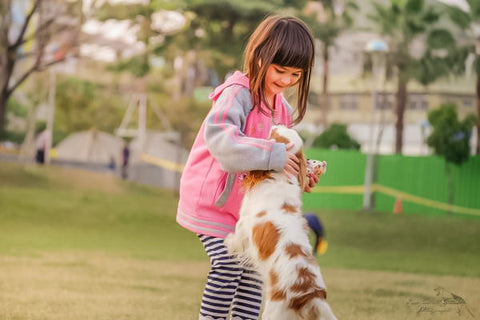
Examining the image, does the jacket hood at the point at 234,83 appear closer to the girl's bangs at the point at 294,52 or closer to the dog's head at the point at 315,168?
the girl's bangs at the point at 294,52

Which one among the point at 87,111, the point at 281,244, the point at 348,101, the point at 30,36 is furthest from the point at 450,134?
the point at 87,111

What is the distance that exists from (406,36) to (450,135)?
740 centimetres

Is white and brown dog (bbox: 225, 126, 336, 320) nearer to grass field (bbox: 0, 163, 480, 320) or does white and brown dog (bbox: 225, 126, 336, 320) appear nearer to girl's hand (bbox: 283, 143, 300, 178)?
girl's hand (bbox: 283, 143, 300, 178)

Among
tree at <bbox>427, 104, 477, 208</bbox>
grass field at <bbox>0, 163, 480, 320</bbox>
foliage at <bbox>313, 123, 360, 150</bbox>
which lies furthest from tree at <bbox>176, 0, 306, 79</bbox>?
tree at <bbox>427, 104, 477, 208</bbox>

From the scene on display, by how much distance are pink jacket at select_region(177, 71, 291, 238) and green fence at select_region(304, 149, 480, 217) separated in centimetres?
1505

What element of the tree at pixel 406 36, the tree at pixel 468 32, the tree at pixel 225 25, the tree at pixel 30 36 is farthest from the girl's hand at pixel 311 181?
the tree at pixel 406 36

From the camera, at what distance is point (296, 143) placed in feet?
9.45

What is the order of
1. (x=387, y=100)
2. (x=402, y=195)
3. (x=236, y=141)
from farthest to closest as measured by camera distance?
1. (x=387, y=100)
2. (x=402, y=195)
3. (x=236, y=141)

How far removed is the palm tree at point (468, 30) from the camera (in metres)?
21.3

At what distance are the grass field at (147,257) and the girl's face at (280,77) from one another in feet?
7.18

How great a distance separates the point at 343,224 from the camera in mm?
15773

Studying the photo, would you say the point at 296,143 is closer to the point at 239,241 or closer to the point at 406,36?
the point at 239,241

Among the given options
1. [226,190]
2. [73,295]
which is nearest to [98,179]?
[73,295]

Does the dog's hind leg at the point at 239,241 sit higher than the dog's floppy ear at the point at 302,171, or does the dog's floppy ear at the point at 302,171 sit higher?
the dog's floppy ear at the point at 302,171
